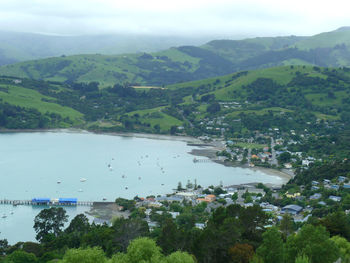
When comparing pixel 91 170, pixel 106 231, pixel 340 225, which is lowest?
pixel 91 170

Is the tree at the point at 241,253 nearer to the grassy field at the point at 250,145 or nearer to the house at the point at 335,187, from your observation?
the house at the point at 335,187

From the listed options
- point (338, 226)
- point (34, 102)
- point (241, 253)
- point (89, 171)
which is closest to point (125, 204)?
point (89, 171)

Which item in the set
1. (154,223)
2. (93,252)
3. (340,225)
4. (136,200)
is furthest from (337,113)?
(93,252)

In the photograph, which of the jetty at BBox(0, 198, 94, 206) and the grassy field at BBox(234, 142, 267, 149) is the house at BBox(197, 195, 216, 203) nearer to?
the jetty at BBox(0, 198, 94, 206)

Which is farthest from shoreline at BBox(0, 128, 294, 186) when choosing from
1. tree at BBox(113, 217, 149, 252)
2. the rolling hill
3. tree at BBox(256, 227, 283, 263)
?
tree at BBox(256, 227, 283, 263)

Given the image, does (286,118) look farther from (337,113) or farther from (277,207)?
(277,207)
